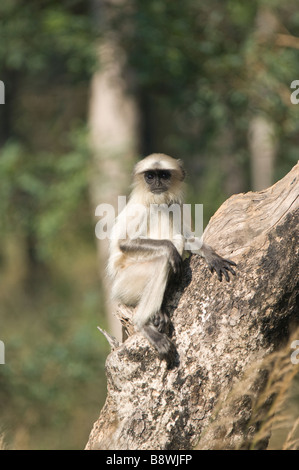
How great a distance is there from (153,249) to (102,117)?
689cm

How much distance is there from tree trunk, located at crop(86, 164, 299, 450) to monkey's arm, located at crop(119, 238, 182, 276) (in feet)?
0.72

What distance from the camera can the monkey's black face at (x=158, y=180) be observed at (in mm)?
5227

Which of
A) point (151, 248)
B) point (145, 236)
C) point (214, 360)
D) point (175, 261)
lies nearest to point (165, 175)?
point (145, 236)

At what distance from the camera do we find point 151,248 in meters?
4.71

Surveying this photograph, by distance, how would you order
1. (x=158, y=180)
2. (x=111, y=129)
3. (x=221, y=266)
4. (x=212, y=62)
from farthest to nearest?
1. (x=111, y=129)
2. (x=212, y=62)
3. (x=158, y=180)
4. (x=221, y=266)

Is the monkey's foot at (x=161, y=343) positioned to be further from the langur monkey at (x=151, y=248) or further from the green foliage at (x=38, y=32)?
the green foliage at (x=38, y=32)

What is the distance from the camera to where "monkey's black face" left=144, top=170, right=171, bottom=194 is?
17.1ft

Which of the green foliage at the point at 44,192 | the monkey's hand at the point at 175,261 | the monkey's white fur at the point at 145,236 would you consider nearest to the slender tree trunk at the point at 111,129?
the green foliage at the point at 44,192

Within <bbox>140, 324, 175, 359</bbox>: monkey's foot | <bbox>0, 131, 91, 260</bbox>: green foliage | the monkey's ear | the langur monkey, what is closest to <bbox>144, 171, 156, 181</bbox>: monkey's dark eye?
the langur monkey

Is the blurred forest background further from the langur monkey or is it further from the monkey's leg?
the monkey's leg

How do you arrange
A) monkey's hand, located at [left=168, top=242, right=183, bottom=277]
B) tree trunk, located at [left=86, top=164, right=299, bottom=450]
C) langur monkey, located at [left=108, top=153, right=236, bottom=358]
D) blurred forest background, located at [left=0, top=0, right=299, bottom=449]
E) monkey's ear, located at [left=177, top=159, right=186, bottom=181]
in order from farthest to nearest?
blurred forest background, located at [left=0, top=0, right=299, bottom=449]
monkey's ear, located at [left=177, top=159, right=186, bottom=181]
monkey's hand, located at [left=168, top=242, right=183, bottom=277]
langur monkey, located at [left=108, top=153, right=236, bottom=358]
tree trunk, located at [left=86, top=164, right=299, bottom=450]

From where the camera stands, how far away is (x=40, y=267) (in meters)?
18.3

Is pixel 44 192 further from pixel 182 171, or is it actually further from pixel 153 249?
pixel 153 249
